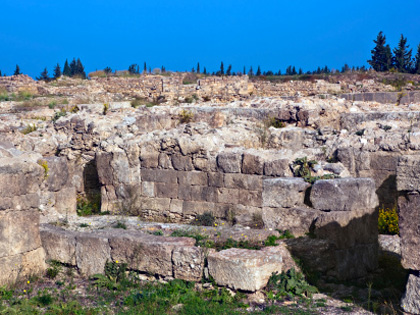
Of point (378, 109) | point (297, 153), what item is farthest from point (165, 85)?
point (297, 153)

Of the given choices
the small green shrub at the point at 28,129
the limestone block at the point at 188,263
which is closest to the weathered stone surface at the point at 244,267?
the limestone block at the point at 188,263

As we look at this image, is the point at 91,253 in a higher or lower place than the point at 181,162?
lower

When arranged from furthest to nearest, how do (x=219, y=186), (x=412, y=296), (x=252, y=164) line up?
1. (x=219, y=186)
2. (x=252, y=164)
3. (x=412, y=296)

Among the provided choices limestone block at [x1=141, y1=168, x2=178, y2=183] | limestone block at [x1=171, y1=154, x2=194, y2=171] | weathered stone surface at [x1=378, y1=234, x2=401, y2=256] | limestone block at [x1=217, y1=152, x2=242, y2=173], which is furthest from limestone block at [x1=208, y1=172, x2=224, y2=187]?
weathered stone surface at [x1=378, y1=234, x2=401, y2=256]

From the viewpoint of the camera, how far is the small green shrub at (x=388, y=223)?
8484 millimetres

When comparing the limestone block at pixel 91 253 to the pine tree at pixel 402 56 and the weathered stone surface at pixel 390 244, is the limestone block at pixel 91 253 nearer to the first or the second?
the weathered stone surface at pixel 390 244

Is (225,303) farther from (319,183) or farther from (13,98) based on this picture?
(13,98)

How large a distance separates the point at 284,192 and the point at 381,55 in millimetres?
37533

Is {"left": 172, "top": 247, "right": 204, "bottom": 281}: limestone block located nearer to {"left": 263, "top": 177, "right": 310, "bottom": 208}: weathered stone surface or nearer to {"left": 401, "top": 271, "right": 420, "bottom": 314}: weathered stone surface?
{"left": 263, "top": 177, "right": 310, "bottom": 208}: weathered stone surface

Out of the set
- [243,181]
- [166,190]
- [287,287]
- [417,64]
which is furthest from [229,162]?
[417,64]

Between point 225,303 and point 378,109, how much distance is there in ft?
28.9

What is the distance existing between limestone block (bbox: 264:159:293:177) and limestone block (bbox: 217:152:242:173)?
0.59 m

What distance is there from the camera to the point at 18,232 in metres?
6.62

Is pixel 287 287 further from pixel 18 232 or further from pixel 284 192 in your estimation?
pixel 18 232
